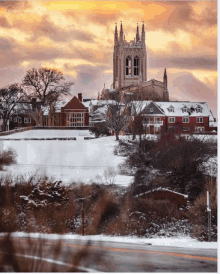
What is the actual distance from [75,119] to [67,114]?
94 centimetres

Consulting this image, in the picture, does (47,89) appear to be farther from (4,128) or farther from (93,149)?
(93,149)

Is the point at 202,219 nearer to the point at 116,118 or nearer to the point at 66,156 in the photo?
the point at 66,156

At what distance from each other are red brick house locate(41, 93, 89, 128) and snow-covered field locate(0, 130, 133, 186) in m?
3.69

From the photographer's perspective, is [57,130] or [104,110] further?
[104,110]

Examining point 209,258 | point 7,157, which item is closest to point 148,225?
point 209,258

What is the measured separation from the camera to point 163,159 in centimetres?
2403

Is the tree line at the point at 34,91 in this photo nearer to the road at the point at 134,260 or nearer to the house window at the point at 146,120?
the house window at the point at 146,120

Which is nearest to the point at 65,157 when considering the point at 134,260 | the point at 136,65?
the point at 134,260

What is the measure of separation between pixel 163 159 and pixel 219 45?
17.7m

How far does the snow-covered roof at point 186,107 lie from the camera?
36803 mm

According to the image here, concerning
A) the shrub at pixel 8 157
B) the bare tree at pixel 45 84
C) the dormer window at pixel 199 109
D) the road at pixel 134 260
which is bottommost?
the road at pixel 134 260

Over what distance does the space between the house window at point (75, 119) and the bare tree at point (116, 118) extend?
3.16 metres

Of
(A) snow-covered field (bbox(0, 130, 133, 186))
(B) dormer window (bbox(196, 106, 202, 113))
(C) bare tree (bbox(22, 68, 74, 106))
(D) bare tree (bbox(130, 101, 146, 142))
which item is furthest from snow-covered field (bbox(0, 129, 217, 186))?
(B) dormer window (bbox(196, 106, 202, 113))

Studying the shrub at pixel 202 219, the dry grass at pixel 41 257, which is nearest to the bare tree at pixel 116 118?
the shrub at pixel 202 219
